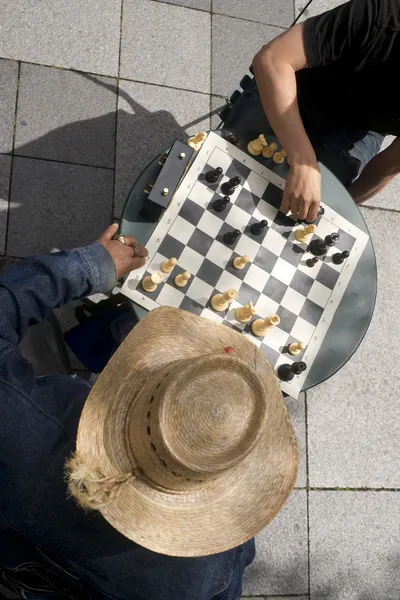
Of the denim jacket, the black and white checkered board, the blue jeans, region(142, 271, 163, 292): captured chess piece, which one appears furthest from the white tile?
the denim jacket

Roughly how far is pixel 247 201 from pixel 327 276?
0.45 m

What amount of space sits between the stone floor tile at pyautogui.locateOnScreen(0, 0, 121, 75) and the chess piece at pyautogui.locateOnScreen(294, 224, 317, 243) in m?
1.52

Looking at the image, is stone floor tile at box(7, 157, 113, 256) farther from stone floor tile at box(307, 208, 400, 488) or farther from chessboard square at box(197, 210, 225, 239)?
stone floor tile at box(307, 208, 400, 488)

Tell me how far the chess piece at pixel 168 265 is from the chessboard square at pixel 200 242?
4.6 inches

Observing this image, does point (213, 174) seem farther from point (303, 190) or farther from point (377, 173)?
point (377, 173)

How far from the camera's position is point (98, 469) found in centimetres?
129

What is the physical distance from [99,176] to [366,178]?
4.55ft

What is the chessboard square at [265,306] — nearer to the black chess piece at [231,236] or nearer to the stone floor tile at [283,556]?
the black chess piece at [231,236]

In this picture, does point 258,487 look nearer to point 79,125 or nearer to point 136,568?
point 136,568

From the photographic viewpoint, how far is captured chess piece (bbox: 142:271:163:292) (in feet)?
6.56

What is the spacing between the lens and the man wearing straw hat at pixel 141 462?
4.00 feet

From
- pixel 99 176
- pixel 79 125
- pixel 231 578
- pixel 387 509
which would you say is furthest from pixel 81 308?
pixel 387 509

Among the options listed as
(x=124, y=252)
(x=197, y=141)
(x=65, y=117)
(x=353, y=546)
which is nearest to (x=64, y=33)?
(x=65, y=117)

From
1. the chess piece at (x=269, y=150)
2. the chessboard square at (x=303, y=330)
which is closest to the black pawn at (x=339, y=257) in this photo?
the chessboard square at (x=303, y=330)
